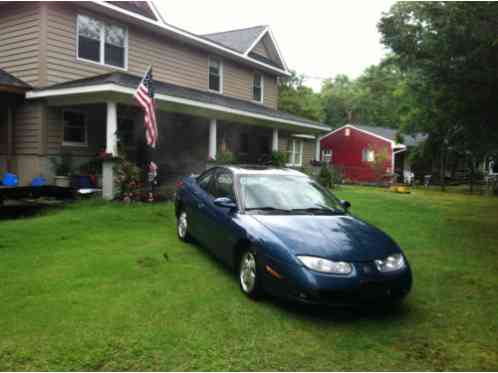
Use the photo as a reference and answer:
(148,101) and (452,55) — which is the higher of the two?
Answer: (452,55)

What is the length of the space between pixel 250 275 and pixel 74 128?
34.0ft

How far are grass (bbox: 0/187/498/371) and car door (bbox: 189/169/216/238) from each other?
1.26 feet

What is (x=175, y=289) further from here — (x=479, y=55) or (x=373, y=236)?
(x=479, y=55)

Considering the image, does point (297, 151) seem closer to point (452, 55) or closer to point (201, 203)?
point (452, 55)

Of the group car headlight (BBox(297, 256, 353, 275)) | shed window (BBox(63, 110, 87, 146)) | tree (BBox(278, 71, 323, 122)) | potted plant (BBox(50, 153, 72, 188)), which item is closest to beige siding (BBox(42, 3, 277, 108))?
shed window (BBox(63, 110, 87, 146))

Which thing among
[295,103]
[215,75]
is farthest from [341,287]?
[295,103]

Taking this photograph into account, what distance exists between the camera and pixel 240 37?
2084 cm

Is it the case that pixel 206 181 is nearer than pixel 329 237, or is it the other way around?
pixel 329 237

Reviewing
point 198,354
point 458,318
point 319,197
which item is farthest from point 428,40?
point 198,354

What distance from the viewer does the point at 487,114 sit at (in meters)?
9.09

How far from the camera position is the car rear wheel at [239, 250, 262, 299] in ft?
14.5

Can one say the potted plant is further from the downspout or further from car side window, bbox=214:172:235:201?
car side window, bbox=214:172:235:201

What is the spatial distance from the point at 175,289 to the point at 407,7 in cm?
811

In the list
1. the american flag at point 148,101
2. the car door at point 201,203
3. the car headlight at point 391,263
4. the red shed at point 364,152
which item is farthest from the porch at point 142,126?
the red shed at point 364,152
